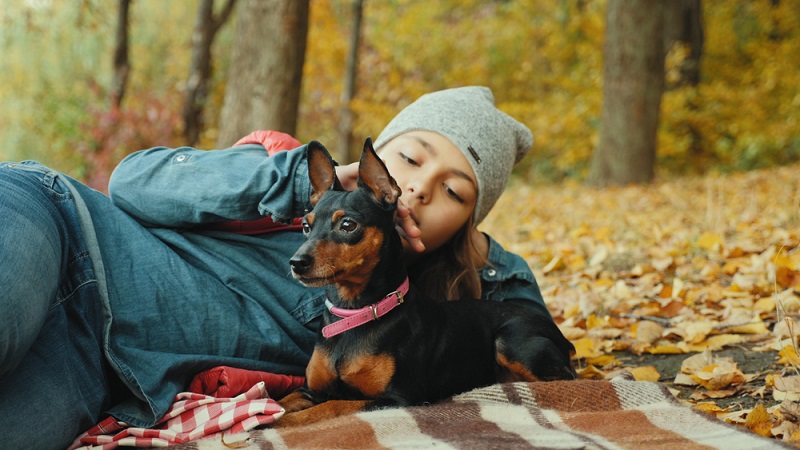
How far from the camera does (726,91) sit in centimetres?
1452

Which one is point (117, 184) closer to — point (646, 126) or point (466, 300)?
point (466, 300)

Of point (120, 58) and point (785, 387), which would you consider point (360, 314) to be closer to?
point (785, 387)

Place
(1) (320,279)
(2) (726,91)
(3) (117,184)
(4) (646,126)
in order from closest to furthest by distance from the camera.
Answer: (1) (320,279), (3) (117,184), (4) (646,126), (2) (726,91)

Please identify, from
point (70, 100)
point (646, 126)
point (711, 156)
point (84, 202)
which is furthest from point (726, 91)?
point (84, 202)

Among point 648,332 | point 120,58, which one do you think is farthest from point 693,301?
point 120,58

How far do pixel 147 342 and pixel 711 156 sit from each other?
16.3 meters

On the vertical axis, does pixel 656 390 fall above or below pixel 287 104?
below

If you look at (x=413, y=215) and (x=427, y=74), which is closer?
(x=413, y=215)

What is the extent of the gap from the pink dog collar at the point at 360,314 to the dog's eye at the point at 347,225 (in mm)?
295

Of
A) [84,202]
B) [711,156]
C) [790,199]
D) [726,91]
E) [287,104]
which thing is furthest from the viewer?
[711,156]

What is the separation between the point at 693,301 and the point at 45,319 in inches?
129

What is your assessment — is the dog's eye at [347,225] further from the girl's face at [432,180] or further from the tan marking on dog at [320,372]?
the girl's face at [432,180]

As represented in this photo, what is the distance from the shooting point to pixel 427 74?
1841 centimetres

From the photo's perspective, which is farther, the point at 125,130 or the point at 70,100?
the point at 70,100
